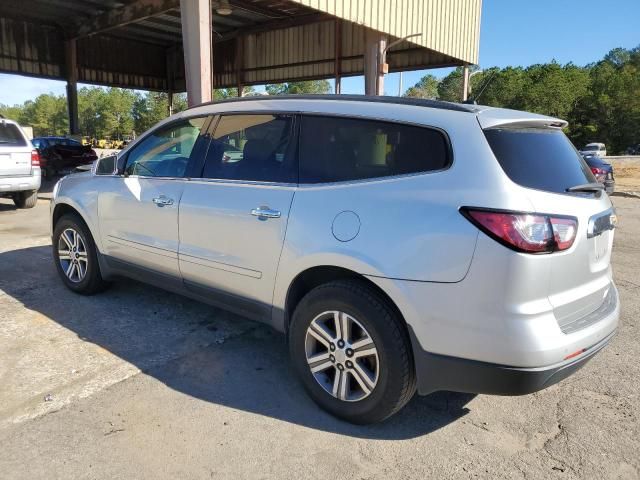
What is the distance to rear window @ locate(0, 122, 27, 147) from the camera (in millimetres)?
9562

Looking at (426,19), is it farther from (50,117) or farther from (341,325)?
(50,117)

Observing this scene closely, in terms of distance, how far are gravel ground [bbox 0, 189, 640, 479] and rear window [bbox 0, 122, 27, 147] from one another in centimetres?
681

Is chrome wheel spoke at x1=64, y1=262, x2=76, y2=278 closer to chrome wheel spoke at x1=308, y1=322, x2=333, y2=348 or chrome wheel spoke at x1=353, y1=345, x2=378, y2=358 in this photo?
chrome wheel spoke at x1=308, y1=322, x2=333, y2=348

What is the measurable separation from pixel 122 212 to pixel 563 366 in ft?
11.0

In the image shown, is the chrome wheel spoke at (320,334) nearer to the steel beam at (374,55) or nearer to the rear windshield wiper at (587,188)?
the rear windshield wiper at (587,188)

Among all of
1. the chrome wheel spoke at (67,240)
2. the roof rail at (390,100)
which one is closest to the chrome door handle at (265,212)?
the roof rail at (390,100)

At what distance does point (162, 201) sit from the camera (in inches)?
148

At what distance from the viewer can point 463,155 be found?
2422 millimetres

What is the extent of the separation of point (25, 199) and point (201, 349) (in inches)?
351

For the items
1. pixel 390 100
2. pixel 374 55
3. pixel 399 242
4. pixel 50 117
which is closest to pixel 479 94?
pixel 390 100

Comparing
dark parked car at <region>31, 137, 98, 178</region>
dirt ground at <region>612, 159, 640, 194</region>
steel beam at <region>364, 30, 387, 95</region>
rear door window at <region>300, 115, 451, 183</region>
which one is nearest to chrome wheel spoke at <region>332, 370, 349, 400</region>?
rear door window at <region>300, 115, 451, 183</region>

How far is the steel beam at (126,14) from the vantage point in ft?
45.1

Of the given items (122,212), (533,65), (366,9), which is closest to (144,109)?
(533,65)

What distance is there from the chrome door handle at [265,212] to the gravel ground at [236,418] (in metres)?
1.07
